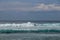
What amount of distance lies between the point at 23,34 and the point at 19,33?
0.08 ft

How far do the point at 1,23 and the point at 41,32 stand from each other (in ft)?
Result: 0.87

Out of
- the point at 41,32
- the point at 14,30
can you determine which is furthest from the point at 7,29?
the point at 41,32

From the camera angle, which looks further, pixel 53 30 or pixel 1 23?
pixel 1 23

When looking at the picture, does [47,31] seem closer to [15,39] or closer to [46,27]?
[46,27]

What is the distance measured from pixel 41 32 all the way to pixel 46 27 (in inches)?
1.7

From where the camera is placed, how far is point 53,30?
2.15ft

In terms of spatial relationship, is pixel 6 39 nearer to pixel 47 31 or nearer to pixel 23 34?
pixel 23 34

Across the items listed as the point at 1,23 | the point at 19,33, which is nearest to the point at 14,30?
A: the point at 19,33

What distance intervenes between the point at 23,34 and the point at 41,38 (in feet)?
0.35

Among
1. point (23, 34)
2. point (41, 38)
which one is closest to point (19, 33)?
point (23, 34)

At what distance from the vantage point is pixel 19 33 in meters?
0.67

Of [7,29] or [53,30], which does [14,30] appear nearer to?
[7,29]

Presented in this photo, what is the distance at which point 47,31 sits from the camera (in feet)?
2.18

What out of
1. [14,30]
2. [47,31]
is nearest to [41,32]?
[47,31]
